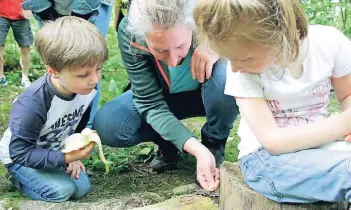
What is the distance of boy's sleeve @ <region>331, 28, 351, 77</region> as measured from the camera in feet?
6.57

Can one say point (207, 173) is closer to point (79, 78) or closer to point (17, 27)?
point (79, 78)

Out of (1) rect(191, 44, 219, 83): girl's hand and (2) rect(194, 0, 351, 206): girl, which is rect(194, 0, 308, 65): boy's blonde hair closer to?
(2) rect(194, 0, 351, 206): girl

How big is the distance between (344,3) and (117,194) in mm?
3032

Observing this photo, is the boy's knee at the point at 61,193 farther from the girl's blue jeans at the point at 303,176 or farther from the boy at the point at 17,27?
the boy at the point at 17,27

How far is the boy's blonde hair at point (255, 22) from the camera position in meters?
1.75

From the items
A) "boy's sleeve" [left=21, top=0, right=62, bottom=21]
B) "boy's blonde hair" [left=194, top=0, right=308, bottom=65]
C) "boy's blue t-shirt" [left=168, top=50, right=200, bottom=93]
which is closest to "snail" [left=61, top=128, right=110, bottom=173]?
"boy's blue t-shirt" [left=168, top=50, right=200, bottom=93]

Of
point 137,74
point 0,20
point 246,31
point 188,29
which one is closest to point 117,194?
point 137,74

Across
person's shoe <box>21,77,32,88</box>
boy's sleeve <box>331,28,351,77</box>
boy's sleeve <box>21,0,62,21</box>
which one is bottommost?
person's shoe <box>21,77,32,88</box>

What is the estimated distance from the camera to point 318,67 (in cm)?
200

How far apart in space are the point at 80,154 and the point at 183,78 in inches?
24.2

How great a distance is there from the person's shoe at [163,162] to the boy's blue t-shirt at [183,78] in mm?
387

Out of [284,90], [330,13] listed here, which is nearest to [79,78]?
[284,90]

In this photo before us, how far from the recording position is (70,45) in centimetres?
258

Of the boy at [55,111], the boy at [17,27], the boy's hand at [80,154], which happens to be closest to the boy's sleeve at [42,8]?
the boy at [55,111]
